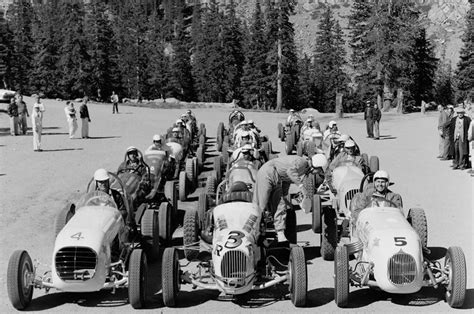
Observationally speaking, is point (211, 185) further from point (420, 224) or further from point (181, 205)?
point (420, 224)

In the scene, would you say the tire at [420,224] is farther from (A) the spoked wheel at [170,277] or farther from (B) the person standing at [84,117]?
(B) the person standing at [84,117]

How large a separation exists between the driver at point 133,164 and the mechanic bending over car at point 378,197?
615cm

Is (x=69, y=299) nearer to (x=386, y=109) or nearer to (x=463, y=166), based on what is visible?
(x=463, y=166)

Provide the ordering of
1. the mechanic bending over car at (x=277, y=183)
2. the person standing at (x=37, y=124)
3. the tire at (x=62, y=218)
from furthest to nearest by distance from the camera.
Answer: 1. the person standing at (x=37, y=124)
2. the mechanic bending over car at (x=277, y=183)
3. the tire at (x=62, y=218)

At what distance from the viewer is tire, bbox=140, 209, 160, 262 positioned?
466 inches

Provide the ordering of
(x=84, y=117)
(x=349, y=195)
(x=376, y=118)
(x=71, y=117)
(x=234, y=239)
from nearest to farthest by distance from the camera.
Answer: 1. (x=234, y=239)
2. (x=349, y=195)
3. (x=84, y=117)
4. (x=71, y=117)
5. (x=376, y=118)

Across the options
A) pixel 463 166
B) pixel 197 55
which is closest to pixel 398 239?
pixel 463 166

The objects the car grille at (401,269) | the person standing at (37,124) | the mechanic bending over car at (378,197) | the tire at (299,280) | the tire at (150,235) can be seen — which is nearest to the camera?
the car grille at (401,269)

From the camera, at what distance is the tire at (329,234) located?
11.8m

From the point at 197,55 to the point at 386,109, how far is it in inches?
1943

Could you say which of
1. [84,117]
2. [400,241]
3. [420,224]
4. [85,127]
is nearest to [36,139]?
[84,117]

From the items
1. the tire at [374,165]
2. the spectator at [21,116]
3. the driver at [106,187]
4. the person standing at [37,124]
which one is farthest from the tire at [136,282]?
the spectator at [21,116]

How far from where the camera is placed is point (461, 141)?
20906mm

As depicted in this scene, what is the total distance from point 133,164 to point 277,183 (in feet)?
16.5
